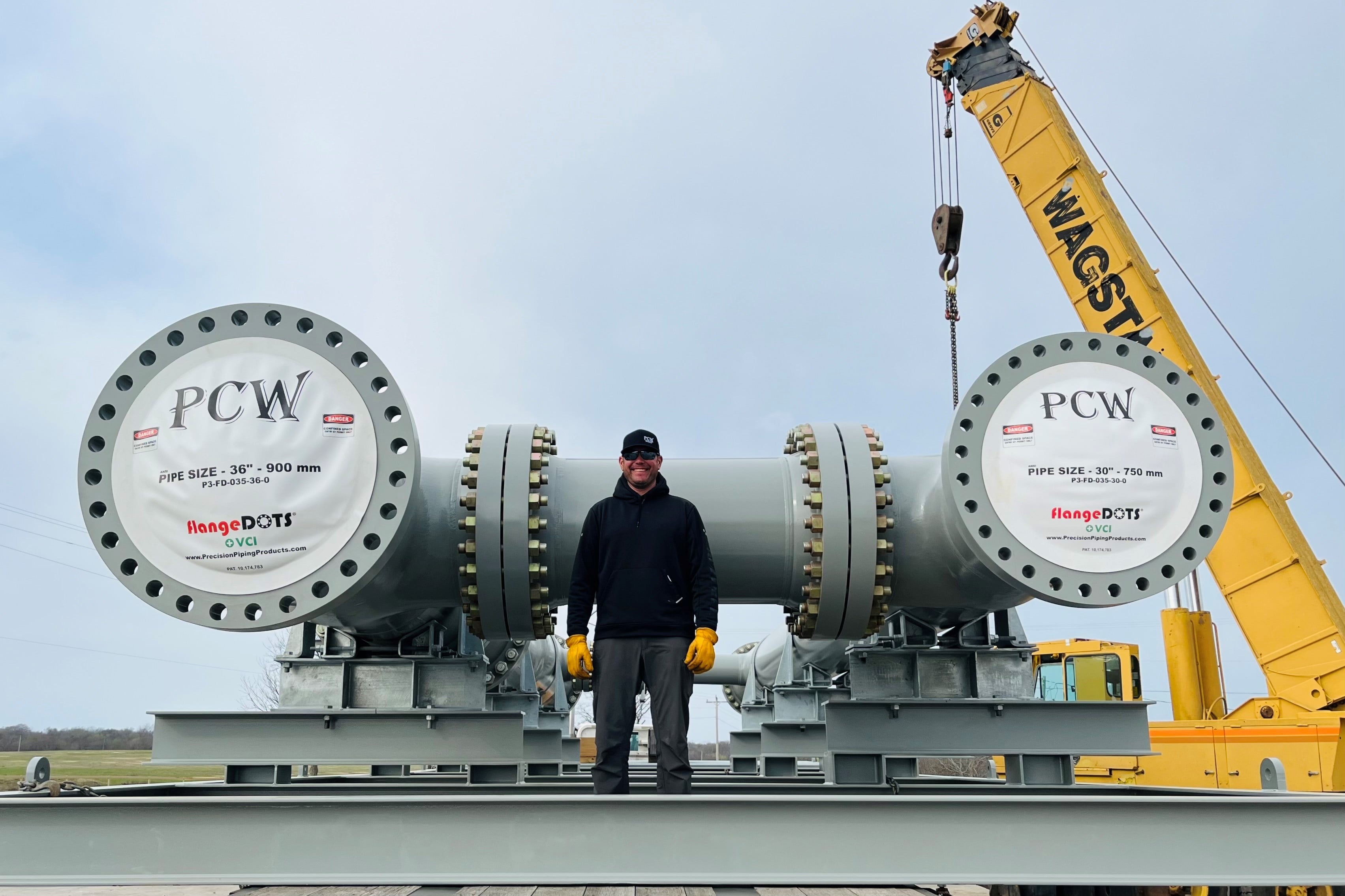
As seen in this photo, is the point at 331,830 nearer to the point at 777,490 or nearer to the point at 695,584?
the point at 695,584

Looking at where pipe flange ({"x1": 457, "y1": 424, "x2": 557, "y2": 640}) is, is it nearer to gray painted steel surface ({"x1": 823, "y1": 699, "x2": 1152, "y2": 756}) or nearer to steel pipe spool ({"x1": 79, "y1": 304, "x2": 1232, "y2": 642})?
steel pipe spool ({"x1": 79, "y1": 304, "x2": 1232, "y2": 642})

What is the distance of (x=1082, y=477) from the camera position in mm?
4527

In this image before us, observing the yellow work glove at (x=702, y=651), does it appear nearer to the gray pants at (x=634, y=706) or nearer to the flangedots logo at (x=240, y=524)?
the gray pants at (x=634, y=706)

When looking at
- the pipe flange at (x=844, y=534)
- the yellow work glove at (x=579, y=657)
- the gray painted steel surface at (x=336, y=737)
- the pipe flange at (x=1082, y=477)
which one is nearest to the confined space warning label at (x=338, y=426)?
the yellow work glove at (x=579, y=657)

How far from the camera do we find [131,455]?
14.0 feet

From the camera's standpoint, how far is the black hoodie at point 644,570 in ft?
14.3

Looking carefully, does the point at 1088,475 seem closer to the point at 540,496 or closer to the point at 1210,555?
the point at 540,496

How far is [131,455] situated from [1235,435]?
32.7 feet

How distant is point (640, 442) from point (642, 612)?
0.74m

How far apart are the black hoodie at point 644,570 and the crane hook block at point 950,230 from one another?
334 inches

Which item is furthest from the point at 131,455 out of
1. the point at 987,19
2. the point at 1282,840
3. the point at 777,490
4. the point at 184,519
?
the point at 987,19

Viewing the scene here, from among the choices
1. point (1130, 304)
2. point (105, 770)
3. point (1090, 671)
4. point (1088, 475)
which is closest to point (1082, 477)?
point (1088, 475)

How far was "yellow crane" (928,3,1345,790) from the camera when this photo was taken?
9.82 meters

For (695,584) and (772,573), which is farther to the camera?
(772,573)
